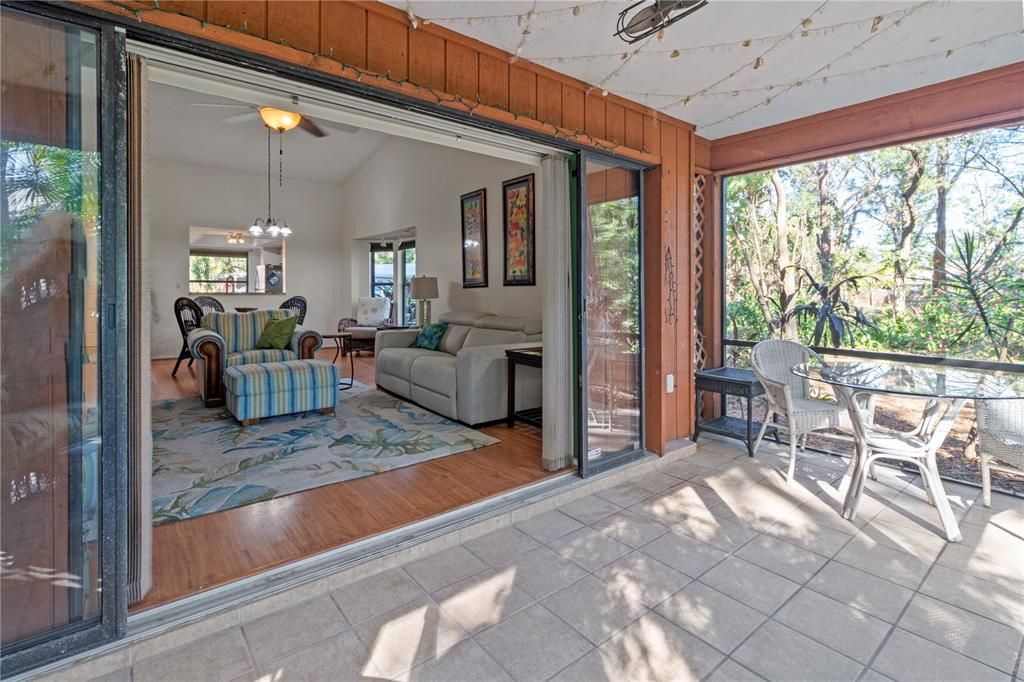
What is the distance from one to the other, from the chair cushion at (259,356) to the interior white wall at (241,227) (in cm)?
305

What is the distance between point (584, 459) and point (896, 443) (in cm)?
161

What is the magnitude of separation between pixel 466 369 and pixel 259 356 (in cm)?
238

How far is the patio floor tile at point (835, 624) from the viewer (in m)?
1.64

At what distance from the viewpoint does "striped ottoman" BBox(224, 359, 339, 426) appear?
4.05 meters

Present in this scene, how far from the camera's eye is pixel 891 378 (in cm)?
262

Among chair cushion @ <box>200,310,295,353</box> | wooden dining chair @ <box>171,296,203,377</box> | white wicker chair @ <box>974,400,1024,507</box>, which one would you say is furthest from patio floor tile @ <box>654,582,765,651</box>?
wooden dining chair @ <box>171,296,203,377</box>

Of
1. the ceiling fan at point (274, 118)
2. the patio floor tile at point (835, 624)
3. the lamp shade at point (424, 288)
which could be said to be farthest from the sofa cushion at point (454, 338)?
the patio floor tile at point (835, 624)

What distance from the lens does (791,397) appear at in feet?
10.9

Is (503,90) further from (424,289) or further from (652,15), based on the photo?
(424,289)

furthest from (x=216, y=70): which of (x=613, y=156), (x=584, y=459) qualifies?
(x=584, y=459)

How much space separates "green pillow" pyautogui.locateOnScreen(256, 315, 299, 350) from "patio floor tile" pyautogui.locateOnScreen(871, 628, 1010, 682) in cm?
523

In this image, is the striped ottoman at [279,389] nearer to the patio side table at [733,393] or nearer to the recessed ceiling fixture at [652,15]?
the patio side table at [733,393]

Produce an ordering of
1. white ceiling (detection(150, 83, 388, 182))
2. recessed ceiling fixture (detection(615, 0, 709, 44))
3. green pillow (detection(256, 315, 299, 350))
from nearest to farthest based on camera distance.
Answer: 1. recessed ceiling fixture (detection(615, 0, 709, 44))
2. green pillow (detection(256, 315, 299, 350))
3. white ceiling (detection(150, 83, 388, 182))

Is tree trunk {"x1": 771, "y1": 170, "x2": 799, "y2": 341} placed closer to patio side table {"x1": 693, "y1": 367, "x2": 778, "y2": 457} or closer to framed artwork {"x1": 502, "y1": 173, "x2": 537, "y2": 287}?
patio side table {"x1": 693, "y1": 367, "x2": 778, "y2": 457}
